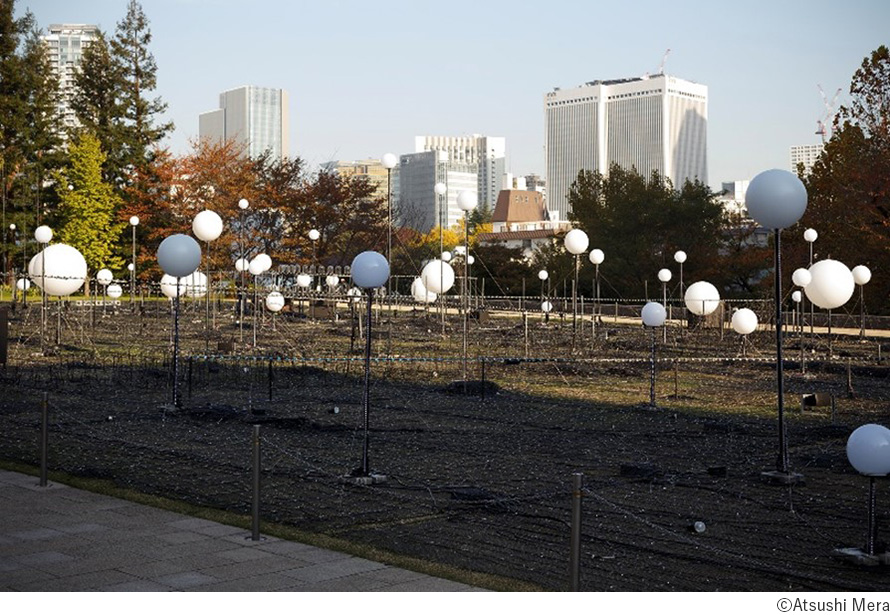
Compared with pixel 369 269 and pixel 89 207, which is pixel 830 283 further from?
pixel 89 207

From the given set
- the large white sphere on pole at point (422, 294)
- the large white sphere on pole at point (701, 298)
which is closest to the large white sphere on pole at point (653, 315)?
the large white sphere on pole at point (701, 298)

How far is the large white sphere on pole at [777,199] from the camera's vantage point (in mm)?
11922

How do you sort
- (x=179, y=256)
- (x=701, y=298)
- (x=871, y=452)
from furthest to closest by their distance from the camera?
1. (x=701, y=298)
2. (x=179, y=256)
3. (x=871, y=452)

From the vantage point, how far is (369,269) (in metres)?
11.7

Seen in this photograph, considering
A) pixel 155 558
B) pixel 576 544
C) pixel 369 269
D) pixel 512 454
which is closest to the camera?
pixel 576 544

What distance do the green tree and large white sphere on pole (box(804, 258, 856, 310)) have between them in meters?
53.5

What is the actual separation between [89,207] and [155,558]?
62.5m

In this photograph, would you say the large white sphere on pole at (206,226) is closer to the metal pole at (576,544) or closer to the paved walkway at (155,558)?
the paved walkway at (155,558)

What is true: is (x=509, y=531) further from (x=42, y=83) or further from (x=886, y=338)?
(x=42, y=83)

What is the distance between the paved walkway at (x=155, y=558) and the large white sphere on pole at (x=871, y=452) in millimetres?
3037

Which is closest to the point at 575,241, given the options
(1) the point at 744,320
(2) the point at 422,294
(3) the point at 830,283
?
(1) the point at 744,320

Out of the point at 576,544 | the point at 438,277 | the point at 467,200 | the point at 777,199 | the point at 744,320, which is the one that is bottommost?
the point at 576,544

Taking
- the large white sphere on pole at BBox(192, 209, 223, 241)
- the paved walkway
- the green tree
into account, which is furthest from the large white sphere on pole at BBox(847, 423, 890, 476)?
the green tree

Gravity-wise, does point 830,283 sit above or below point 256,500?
above
